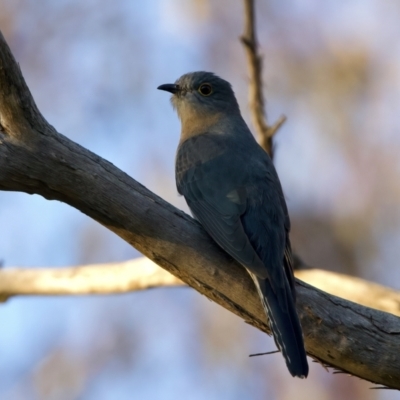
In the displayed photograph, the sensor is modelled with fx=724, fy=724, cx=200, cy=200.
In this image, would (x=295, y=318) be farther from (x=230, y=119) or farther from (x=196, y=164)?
(x=230, y=119)

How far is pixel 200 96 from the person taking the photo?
246 inches

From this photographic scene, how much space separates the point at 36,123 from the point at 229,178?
4.89ft

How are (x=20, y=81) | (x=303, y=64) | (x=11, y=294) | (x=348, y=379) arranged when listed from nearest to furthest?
1. (x=20, y=81)
2. (x=11, y=294)
3. (x=348, y=379)
4. (x=303, y=64)

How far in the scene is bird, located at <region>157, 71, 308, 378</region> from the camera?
4.13 metres

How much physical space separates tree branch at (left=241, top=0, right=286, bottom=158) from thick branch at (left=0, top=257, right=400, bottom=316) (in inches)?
50.0

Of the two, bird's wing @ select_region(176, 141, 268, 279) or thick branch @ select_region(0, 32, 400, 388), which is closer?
thick branch @ select_region(0, 32, 400, 388)

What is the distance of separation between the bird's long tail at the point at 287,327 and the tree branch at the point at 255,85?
206 centimetres

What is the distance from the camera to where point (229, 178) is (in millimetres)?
4969

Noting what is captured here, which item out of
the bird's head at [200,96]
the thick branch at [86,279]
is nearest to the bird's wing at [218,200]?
the bird's head at [200,96]

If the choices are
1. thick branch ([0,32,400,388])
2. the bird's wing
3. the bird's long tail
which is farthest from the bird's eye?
the bird's long tail

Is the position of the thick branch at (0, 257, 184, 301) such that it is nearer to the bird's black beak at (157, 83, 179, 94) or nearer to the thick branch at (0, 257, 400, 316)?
the thick branch at (0, 257, 400, 316)

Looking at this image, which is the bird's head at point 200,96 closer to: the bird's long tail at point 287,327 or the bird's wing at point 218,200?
the bird's wing at point 218,200

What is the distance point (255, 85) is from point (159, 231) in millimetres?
2295

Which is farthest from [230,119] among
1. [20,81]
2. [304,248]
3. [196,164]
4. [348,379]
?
[348,379]
